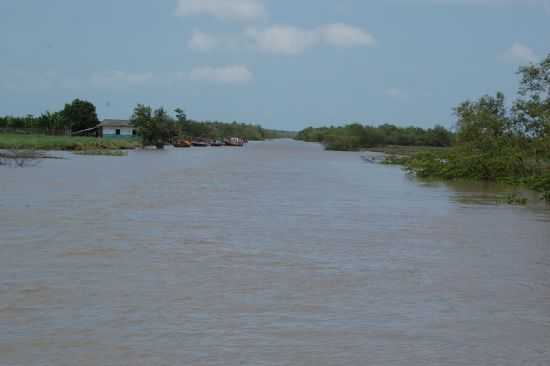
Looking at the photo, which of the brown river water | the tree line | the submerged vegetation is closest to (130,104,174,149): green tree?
the tree line

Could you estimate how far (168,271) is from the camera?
37.7ft

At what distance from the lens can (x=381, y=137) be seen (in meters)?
134

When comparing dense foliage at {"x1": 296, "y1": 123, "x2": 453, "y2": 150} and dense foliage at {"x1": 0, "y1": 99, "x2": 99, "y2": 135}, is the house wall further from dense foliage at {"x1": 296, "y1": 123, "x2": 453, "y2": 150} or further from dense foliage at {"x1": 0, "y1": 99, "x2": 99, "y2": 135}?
dense foliage at {"x1": 296, "y1": 123, "x2": 453, "y2": 150}

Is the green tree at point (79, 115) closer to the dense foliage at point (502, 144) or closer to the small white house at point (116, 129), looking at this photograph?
the small white house at point (116, 129)

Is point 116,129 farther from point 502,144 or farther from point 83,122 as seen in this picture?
point 502,144

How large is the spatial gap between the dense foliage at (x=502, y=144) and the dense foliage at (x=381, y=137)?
250ft

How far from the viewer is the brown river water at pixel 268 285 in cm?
765

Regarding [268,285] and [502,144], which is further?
[502,144]

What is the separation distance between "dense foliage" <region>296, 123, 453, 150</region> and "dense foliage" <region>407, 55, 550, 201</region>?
76.1 m

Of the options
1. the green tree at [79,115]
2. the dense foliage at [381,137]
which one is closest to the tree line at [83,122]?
the green tree at [79,115]

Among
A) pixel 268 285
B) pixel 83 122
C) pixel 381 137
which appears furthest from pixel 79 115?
pixel 268 285

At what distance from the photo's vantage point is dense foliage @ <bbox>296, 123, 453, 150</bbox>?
119 metres

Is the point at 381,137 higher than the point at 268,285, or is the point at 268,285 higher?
the point at 381,137

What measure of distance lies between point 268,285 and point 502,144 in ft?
86.3
